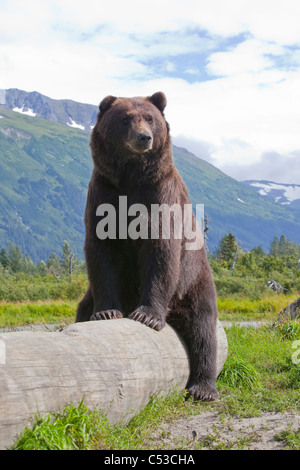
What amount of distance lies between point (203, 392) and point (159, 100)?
295 centimetres

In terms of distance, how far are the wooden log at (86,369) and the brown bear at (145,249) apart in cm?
29

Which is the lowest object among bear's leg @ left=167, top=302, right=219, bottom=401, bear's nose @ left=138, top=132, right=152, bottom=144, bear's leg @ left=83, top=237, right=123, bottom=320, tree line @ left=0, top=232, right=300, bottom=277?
tree line @ left=0, top=232, right=300, bottom=277

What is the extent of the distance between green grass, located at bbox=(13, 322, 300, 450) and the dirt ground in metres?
0.01

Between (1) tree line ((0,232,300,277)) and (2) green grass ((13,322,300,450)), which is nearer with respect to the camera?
(2) green grass ((13,322,300,450))

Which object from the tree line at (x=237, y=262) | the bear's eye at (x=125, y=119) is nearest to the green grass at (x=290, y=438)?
the bear's eye at (x=125, y=119)

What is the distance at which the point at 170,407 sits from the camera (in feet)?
16.0

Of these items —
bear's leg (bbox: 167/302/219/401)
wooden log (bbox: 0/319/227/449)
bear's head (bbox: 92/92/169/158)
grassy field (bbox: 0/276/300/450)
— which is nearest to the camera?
wooden log (bbox: 0/319/227/449)

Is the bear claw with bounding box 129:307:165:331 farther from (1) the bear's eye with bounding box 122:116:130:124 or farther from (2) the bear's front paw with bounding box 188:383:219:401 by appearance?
(1) the bear's eye with bounding box 122:116:130:124

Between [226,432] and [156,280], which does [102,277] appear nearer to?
[156,280]

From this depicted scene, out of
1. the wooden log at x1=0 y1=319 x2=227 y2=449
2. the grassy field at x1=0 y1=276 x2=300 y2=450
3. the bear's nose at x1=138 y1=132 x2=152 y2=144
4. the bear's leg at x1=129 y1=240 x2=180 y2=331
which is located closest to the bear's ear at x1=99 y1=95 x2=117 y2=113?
the bear's nose at x1=138 y1=132 x2=152 y2=144

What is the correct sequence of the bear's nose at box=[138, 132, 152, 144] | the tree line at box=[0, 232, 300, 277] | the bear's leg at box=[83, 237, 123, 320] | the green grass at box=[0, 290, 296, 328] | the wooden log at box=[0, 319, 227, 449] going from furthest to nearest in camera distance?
the tree line at box=[0, 232, 300, 277] < the green grass at box=[0, 290, 296, 328] < the bear's leg at box=[83, 237, 123, 320] < the bear's nose at box=[138, 132, 152, 144] < the wooden log at box=[0, 319, 227, 449]

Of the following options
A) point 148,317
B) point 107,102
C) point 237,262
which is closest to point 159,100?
point 107,102

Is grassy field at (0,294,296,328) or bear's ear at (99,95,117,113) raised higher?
bear's ear at (99,95,117,113)

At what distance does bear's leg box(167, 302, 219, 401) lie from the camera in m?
5.46
